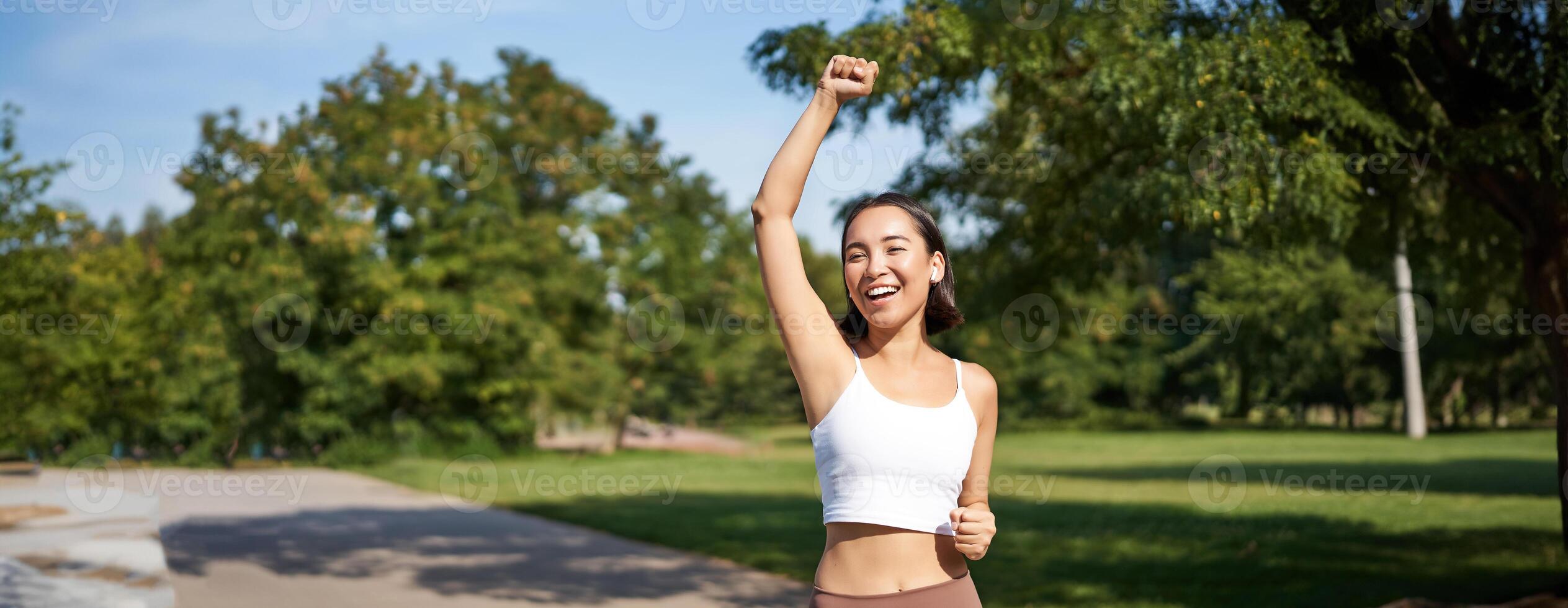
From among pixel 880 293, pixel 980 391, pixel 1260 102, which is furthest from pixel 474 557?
pixel 880 293

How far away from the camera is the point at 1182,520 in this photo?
15.2m

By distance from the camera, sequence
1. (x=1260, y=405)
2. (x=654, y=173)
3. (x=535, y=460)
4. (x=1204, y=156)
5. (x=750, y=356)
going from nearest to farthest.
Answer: (x=1204, y=156) < (x=535, y=460) < (x=654, y=173) < (x=750, y=356) < (x=1260, y=405)

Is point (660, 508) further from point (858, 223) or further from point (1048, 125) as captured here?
point (858, 223)

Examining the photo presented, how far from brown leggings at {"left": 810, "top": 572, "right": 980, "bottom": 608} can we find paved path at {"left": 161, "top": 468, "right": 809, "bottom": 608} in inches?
293

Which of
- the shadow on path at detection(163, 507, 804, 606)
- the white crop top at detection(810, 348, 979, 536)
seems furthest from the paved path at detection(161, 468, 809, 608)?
the white crop top at detection(810, 348, 979, 536)

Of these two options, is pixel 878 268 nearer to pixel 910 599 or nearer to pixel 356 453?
pixel 910 599

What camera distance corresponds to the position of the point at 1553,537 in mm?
12594

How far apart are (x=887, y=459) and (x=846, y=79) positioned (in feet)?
2.27

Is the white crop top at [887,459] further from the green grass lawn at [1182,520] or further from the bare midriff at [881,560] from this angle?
the green grass lawn at [1182,520]

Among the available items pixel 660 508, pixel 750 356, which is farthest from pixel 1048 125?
pixel 750 356

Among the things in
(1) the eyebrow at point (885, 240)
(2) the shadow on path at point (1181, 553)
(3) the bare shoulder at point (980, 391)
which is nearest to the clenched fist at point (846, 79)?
(1) the eyebrow at point (885, 240)

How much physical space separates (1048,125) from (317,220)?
72.6ft

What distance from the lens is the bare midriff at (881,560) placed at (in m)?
2.34

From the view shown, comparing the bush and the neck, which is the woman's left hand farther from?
the bush
